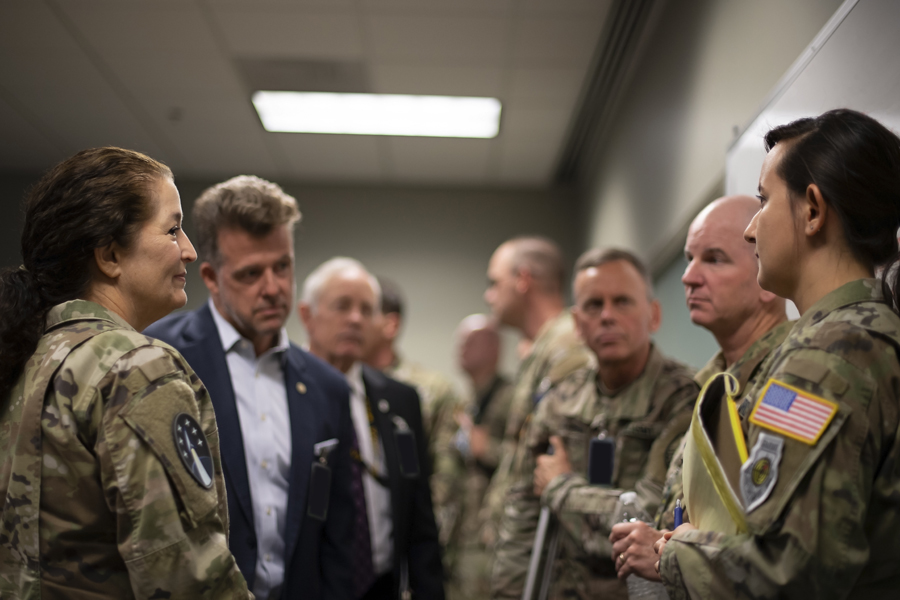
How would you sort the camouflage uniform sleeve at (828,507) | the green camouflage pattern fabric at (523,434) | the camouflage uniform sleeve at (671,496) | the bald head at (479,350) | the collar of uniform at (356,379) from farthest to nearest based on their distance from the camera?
1. the bald head at (479,350)
2. the collar of uniform at (356,379)
3. the green camouflage pattern fabric at (523,434)
4. the camouflage uniform sleeve at (671,496)
5. the camouflage uniform sleeve at (828,507)

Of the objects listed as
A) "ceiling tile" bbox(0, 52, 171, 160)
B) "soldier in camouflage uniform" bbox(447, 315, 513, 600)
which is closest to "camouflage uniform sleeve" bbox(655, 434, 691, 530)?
"ceiling tile" bbox(0, 52, 171, 160)

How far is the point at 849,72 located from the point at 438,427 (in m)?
3.02

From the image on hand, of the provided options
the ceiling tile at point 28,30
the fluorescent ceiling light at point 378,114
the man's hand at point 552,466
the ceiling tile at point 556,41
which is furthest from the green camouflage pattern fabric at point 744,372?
the fluorescent ceiling light at point 378,114

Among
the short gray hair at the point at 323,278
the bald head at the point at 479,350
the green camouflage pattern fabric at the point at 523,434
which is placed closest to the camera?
the green camouflage pattern fabric at the point at 523,434

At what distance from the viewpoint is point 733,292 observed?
155cm

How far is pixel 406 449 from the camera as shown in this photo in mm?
2430

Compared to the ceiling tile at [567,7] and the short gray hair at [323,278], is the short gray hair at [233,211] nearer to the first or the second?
the short gray hair at [323,278]

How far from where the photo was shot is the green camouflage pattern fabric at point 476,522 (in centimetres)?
396

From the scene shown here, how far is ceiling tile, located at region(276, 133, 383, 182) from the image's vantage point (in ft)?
14.6

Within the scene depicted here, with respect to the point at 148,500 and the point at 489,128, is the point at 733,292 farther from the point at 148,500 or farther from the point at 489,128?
the point at 489,128

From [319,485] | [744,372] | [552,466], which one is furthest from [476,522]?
[744,372]

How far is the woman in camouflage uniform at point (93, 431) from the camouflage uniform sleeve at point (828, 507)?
74 centimetres

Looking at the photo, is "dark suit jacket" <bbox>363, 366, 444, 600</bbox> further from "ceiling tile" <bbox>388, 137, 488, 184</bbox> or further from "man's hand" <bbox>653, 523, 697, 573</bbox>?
"ceiling tile" <bbox>388, 137, 488, 184</bbox>

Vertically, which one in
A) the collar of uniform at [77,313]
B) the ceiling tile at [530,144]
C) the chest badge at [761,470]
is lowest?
the chest badge at [761,470]
